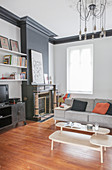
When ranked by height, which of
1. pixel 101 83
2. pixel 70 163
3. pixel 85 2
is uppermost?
pixel 85 2

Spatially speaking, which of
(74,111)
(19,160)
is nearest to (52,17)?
(74,111)

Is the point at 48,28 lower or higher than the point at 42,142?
higher

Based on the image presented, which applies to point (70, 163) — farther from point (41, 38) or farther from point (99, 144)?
point (41, 38)

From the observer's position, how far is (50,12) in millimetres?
3734

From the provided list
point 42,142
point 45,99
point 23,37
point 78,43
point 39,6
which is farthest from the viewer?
point 78,43

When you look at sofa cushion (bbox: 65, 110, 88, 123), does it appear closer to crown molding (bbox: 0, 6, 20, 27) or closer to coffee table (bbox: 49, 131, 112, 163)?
coffee table (bbox: 49, 131, 112, 163)

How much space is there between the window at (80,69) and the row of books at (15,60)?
2409mm

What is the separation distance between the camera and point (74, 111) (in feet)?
12.9

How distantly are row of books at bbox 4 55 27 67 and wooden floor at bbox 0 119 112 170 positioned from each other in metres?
1.91

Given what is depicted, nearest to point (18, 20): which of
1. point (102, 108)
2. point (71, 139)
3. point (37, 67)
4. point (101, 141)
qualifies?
point (37, 67)

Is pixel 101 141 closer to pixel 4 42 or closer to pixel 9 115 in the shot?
pixel 9 115

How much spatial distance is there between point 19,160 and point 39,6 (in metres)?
3.42

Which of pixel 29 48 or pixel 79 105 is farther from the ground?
pixel 29 48

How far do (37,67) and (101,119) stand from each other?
Answer: 271cm
